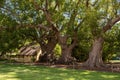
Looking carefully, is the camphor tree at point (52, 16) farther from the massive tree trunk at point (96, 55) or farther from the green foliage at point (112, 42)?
the green foliage at point (112, 42)

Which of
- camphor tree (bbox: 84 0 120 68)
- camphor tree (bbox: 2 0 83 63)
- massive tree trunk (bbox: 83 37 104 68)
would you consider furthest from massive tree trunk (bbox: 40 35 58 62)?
camphor tree (bbox: 84 0 120 68)

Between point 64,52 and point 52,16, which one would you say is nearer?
point 52,16

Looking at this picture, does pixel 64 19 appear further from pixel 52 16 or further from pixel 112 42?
pixel 112 42

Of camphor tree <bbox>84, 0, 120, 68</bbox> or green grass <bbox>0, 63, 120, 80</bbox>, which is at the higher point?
camphor tree <bbox>84, 0, 120, 68</bbox>

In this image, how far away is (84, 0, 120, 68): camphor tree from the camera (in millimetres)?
22455

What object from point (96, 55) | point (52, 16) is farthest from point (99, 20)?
point (52, 16)

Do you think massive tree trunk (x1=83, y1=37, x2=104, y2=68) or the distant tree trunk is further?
the distant tree trunk

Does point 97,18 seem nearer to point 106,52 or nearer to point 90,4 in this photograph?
point 90,4

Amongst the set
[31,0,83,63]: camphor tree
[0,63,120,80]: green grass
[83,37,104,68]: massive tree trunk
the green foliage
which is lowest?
[0,63,120,80]: green grass

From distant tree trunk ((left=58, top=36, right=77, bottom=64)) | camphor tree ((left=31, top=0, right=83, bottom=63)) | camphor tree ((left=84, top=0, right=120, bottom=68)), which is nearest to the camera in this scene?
camphor tree ((left=84, top=0, right=120, bottom=68))

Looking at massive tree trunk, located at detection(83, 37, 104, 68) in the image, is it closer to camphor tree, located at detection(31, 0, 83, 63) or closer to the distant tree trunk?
camphor tree, located at detection(31, 0, 83, 63)

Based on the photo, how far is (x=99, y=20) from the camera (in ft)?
75.8

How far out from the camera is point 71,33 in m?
28.2

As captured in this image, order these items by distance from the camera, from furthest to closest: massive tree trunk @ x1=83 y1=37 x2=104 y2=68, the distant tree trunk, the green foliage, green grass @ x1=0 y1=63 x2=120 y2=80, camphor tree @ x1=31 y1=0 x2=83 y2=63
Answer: the green foliage
the distant tree trunk
camphor tree @ x1=31 y1=0 x2=83 y2=63
massive tree trunk @ x1=83 y1=37 x2=104 y2=68
green grass @ x1=0 y1=63 x2=120 y2=80
